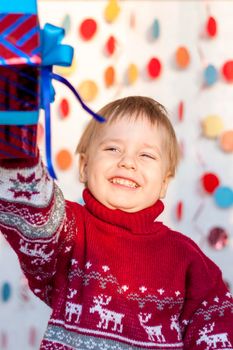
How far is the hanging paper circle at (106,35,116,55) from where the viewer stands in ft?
5.99

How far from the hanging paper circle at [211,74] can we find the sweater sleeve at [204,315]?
0.81m

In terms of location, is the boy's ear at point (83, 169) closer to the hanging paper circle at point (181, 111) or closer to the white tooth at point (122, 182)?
the white tooth at point (122, 182)

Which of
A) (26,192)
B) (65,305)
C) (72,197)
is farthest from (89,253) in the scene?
(72,197)

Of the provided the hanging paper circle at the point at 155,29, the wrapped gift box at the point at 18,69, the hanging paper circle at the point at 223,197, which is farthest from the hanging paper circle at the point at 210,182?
the wrapped gift box at the point at 18,69

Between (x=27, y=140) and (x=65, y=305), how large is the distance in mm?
379

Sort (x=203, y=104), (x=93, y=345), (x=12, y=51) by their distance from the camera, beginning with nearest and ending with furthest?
(x=12, y=51) → (x=93, y=345) → (x=203, y=104)

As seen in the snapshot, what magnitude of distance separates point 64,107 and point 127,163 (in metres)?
0.83

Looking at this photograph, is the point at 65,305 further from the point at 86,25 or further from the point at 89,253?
the point at 86,25

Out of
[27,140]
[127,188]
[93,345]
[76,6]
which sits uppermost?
[76,6]

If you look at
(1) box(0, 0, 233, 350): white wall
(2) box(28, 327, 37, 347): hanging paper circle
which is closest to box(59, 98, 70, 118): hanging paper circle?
(1) box(0, 0, 233, 350): white wall

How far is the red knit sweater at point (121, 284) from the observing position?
3.15 ft

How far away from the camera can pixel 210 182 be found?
179cm

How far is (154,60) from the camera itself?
1.83 metres

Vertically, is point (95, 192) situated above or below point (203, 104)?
below
